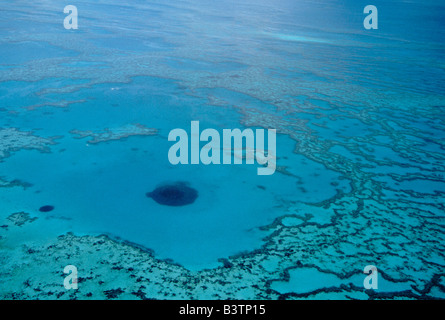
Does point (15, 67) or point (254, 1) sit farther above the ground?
point (254, 1)

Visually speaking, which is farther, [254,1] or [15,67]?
[254,1]

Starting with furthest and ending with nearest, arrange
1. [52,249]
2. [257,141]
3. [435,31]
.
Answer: [435,31]
[257,141]
[52,249]

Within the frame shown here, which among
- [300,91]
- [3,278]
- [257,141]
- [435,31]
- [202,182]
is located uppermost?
[435,31]
